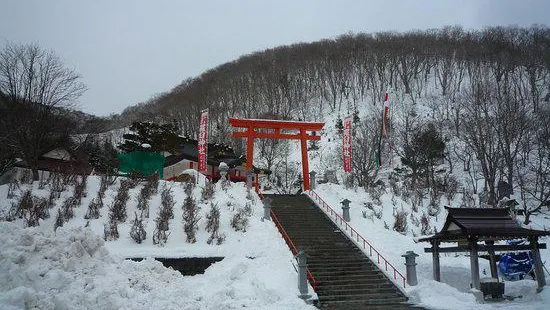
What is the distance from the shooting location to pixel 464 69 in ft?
190

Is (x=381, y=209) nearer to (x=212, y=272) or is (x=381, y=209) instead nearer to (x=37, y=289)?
(x=212, y=272)

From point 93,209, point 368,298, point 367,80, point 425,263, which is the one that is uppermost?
point 367,80

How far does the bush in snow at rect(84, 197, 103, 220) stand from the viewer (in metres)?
15.5

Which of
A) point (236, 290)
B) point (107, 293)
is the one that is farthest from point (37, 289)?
point (236, 290)

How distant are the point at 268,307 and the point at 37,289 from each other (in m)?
5.55

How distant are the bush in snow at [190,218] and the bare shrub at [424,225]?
1036 cm

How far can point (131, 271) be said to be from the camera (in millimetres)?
10492

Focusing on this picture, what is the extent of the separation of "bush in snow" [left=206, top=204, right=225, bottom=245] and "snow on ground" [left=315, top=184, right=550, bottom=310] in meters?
6.00

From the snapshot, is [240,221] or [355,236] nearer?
[240,221]

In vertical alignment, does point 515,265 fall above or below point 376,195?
below

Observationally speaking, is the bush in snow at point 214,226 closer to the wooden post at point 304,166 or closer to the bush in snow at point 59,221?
the bush in snow at point 59,221

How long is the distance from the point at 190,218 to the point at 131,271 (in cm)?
533

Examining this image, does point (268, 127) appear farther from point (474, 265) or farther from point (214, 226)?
point (474, 265)

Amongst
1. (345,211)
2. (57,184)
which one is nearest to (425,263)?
(345,211)
